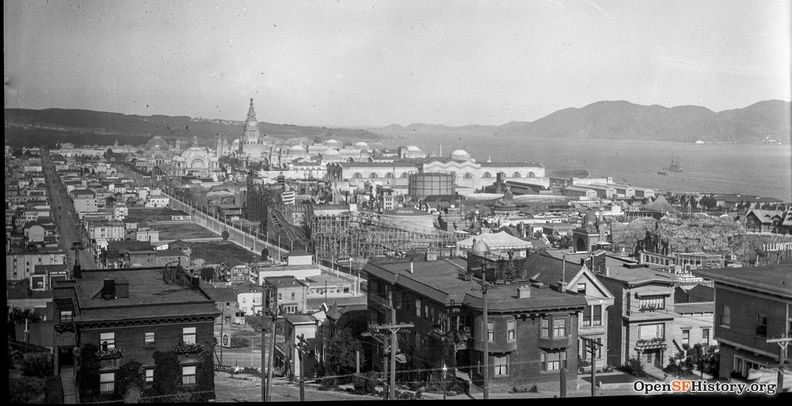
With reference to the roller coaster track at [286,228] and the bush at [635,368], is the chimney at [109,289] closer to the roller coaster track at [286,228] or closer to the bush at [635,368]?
the bush at [635,368]

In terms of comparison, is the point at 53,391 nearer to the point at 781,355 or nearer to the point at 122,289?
the point at 122,289

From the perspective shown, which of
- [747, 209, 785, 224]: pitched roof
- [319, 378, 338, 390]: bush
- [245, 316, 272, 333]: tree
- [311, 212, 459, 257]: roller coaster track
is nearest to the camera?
[319, 378, 338, 390]: bush

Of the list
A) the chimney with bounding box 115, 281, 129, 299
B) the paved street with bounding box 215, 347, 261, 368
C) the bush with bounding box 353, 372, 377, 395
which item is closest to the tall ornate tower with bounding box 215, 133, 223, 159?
the paved street with bounding box 215, 347, 261, 368

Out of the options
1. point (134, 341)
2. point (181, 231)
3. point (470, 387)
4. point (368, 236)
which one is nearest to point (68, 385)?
point (134, 341)

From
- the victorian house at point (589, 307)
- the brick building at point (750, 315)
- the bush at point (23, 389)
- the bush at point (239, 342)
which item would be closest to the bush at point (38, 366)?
the bush at point (23, 389)

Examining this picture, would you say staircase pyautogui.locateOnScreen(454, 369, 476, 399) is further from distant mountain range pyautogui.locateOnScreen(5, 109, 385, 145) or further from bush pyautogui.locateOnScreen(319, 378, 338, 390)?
distant mountain range pyautogui.locateOnScreen(5, 109, 385, 145)
